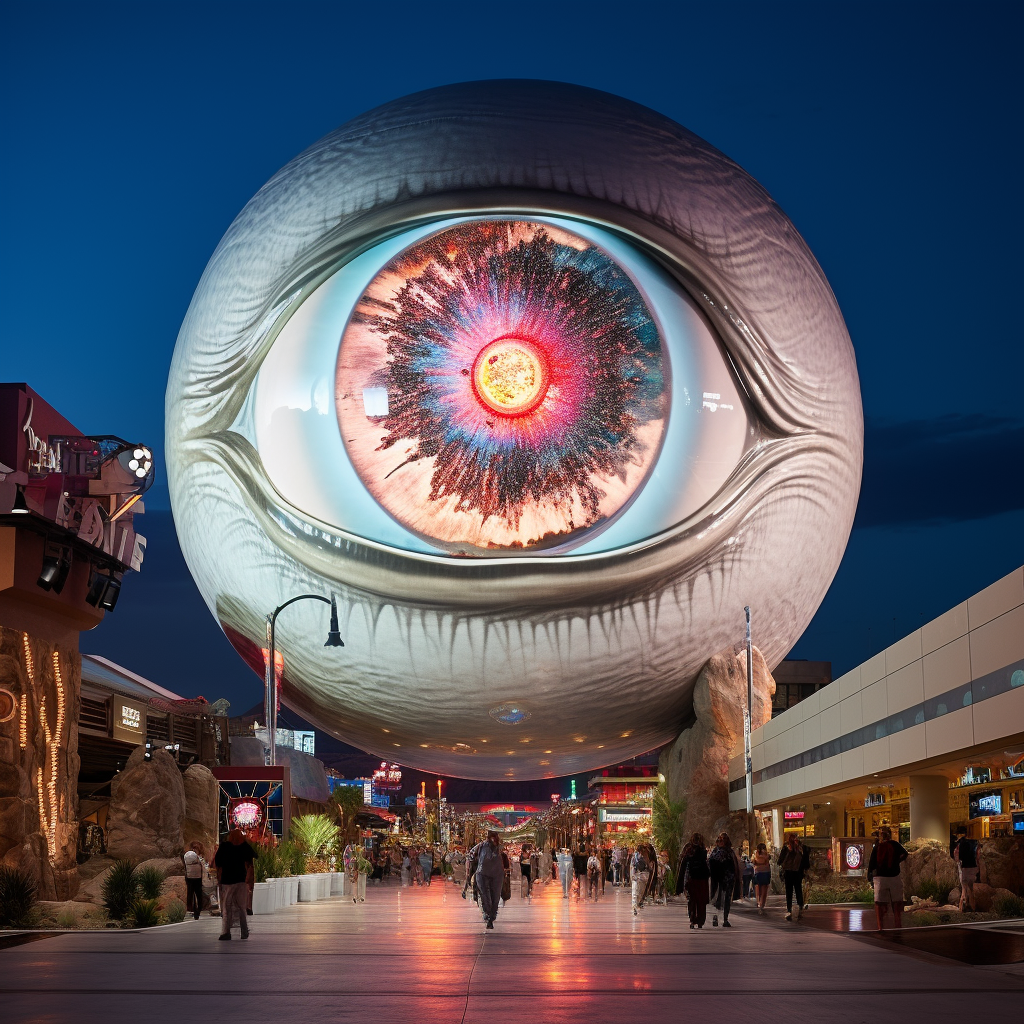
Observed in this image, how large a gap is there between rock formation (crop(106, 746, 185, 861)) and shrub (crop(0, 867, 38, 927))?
48.9 feet

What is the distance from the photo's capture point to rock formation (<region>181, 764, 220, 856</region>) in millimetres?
36844

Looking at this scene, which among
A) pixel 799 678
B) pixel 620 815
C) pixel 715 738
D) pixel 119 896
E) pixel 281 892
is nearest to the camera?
pixel 119 896

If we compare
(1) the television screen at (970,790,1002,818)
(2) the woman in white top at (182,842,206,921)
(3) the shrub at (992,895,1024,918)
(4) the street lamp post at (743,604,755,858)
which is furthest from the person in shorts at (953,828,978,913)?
(2) the woman in white top at (182,842,206,921)

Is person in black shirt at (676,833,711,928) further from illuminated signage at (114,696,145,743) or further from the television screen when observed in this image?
illuminated signage at (114,696,145,743)

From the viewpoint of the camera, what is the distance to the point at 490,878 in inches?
699

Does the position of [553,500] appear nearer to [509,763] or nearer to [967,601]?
[509,763]

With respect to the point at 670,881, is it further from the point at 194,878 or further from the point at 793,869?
the point at 194,878

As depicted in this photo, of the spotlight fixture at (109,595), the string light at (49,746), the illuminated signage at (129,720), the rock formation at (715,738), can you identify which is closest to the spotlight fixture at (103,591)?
the spotlight fixture at (109,595)

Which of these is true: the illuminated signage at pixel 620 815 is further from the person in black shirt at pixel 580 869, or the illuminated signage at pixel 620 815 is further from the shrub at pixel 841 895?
the shrub at pixel 841 895

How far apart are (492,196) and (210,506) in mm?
8581

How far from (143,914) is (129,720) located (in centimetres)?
2290

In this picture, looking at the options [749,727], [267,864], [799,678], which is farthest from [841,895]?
[799,678]

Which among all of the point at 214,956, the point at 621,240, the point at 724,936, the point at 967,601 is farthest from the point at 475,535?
the point at 214,956

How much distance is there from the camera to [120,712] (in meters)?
38.0
